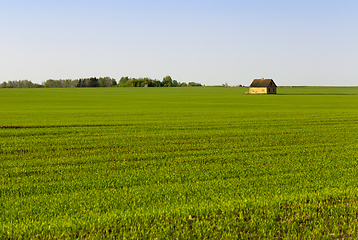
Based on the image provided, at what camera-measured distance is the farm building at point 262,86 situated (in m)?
102

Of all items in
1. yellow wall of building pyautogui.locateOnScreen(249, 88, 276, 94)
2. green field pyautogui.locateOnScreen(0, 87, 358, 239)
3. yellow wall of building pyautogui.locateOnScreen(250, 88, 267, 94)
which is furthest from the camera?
yellow wall of building pyautogui.locateOnScreen(250, 88, 267, 94)

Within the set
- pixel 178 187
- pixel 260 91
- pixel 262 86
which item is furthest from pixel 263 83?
pixel 178 187

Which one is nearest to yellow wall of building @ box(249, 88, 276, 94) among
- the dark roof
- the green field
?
the dark roof

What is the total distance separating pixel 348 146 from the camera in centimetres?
1602

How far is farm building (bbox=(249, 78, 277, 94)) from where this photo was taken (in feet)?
335

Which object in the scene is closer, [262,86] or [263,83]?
[262,86]

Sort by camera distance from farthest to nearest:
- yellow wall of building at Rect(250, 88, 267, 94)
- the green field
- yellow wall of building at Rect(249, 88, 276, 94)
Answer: yellow wall of building at Rect(250, 88, 267, 94) < yellow wall of building at Rect(249, 88, 276, 94) < the green field

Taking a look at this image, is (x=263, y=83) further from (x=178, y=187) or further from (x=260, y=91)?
(x=178, y=187)

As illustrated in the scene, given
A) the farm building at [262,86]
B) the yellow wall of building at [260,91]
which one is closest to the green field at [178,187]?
the yellow wall of building at [260,91]

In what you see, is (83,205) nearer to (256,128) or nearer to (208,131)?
(208,131)

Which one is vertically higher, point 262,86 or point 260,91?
point 262,86

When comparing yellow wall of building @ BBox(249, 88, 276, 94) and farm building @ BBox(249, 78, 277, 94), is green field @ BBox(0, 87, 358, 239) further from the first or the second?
farm building @ BBox(249, 78, 277, 94)

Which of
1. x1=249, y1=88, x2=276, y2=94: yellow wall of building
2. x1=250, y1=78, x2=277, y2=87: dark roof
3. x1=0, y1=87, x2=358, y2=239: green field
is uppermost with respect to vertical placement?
x1=250, y1=78, x2=277, y2=87: dark roof

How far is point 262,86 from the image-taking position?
336ft
